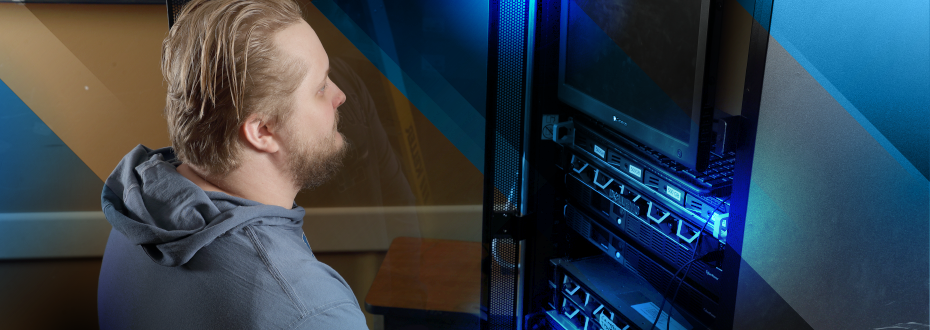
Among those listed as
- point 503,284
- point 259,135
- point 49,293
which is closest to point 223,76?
point 259,135

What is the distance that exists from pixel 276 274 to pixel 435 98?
596 millimetres

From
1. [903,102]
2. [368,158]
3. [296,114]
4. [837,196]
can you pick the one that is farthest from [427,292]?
[903,102]

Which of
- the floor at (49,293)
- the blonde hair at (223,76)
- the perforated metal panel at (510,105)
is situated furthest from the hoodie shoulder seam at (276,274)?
the floor at (49,293)

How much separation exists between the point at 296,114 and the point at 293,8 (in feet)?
0.62

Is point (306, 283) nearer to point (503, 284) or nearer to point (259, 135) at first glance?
point (259, 135)

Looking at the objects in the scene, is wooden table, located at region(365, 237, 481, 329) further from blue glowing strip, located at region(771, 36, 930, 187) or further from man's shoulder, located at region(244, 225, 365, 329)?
blue glowing strip, located at region(771, 36, 930, 187)

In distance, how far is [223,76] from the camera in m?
0.85

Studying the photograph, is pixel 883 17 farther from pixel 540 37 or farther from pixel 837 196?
pixel 540 37

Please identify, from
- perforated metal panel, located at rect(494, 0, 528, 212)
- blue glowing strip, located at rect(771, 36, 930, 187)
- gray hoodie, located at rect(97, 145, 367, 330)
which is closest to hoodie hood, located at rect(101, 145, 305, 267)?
gray hoodie, located at rect(97, 145, 367, 330)

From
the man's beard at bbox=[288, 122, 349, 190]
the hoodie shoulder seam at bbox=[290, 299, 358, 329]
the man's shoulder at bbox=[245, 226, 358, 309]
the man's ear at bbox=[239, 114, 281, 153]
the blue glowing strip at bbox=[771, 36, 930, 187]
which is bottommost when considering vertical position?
the hoodie shoulder seam at bbox=[290, 299, 358, 329]

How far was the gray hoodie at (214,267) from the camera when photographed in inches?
28.9

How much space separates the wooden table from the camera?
4.42 feet

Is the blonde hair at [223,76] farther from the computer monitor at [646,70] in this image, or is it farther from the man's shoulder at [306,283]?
the computer monitor at [646,70]

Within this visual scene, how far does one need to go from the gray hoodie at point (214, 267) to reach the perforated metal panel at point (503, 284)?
2.03 ft
